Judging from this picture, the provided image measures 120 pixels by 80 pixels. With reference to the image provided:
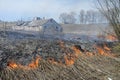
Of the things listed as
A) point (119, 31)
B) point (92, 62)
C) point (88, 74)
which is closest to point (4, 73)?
point (88, 74)

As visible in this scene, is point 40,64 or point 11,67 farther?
point 40,64

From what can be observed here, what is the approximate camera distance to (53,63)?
12.4 metres

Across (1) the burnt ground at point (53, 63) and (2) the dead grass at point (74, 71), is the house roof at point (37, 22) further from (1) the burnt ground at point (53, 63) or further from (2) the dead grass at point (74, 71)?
(2) the dead grass at point (74, 71)

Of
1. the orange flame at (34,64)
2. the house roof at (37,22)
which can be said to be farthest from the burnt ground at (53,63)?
the house roof at (37,22)

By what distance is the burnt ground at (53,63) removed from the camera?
431 inches

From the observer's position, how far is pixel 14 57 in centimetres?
1259

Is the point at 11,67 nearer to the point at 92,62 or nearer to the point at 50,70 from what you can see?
the point at 50,70

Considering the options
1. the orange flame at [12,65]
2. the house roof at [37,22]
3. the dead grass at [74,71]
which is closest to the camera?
the dead grass at [74,71]

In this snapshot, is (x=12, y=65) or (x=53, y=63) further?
(x=53, y=63)

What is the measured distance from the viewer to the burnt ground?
10.9 m

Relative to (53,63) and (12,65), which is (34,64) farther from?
(12,65)

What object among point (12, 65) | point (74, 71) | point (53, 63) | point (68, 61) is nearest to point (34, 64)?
point (53, 63)

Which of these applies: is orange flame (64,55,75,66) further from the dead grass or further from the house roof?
the house roof

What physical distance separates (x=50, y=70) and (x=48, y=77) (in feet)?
2.25
